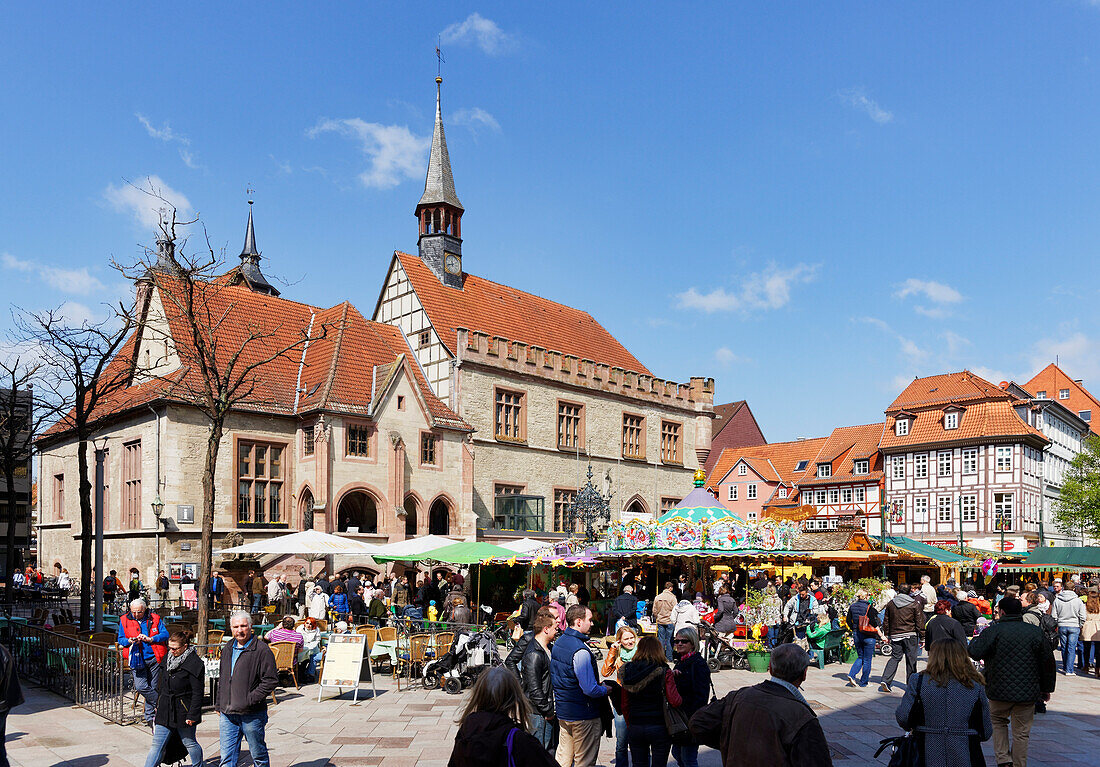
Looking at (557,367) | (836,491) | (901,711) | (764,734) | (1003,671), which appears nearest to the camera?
(764,734)

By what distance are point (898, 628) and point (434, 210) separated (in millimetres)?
31853

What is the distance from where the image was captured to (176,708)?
8.43 m

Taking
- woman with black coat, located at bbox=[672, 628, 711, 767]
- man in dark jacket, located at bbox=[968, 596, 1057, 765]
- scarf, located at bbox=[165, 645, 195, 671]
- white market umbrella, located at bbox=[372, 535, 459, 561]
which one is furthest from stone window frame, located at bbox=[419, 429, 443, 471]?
woman with black coat, located at bbox=[672, 628, 711, 767]

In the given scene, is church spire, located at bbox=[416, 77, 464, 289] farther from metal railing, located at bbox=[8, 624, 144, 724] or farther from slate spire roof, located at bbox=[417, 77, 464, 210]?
metal railing, located at bbox=[8, 624, 144, 724]

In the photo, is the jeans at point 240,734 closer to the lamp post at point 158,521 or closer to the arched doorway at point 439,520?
the lamp post at point 158,521

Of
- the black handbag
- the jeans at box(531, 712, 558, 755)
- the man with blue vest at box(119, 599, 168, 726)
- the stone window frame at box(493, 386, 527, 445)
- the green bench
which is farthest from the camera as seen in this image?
the stone window frame at box(493, 386, 527, 445)

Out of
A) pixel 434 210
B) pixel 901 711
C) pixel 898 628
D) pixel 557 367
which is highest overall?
pixel 434 210

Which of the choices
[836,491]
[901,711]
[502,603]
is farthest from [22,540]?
[901,711]

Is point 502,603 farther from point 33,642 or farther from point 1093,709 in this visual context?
point 1093,709

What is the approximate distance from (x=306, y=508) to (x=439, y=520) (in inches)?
236

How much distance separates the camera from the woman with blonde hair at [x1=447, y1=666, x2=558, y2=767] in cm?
446

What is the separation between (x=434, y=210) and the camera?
41.7 meters

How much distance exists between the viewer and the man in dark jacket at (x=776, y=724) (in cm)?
477

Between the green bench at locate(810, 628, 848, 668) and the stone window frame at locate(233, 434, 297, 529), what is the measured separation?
17.9 m
